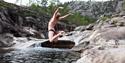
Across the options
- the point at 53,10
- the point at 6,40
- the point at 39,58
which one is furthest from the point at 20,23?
the point at 53,10

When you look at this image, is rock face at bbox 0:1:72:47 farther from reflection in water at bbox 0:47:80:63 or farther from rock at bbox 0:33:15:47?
reflection in water at bbox 0:47:80:63

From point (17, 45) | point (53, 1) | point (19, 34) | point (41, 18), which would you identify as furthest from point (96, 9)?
point (17, 45)

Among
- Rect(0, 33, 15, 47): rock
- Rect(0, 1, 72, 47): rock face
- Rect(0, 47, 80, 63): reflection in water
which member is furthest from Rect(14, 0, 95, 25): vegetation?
Rect(0, 47, 80, 63): reflection in water

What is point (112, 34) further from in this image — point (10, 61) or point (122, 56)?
point (122, 56)

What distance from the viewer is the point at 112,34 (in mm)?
26719

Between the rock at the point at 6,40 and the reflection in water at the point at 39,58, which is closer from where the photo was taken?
the reflection in water at the point at 39,58

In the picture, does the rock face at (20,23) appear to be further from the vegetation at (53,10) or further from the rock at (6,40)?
the vegetation at (53,10)

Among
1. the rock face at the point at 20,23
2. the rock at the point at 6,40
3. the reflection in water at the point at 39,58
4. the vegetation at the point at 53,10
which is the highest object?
the vegetation at the point at 53,10

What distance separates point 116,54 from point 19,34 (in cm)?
3883

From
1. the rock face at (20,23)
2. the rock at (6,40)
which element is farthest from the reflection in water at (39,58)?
the rock face at (20,23)

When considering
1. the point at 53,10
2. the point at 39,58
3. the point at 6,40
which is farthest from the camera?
the point at 53,10

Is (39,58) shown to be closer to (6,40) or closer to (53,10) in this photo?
(6,40)

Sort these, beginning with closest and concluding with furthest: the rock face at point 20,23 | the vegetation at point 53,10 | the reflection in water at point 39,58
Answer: the reflection in water at point 39,58
the rock face at point 20,23
the vegetation at point 53,10

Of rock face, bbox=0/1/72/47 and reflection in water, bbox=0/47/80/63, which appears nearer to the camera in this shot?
reflection in water, bbox=0/47/80/63
